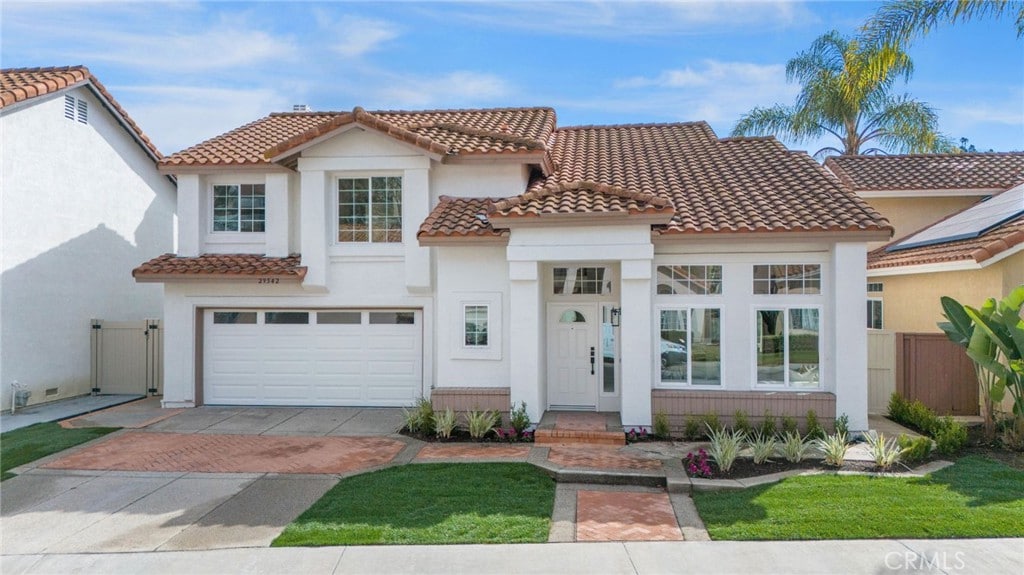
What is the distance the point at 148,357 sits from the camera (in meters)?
14.9

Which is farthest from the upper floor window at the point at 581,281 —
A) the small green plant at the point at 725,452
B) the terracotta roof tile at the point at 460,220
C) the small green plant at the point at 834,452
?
the small green plant at the point at 834,452

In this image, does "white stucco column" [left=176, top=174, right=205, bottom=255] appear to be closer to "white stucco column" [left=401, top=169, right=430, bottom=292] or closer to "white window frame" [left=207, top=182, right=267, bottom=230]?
"white window frame" [left=207, top=182, right=267, bottom=230]

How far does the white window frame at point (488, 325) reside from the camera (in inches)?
448

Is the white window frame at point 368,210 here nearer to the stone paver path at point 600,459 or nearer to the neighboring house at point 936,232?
the stone paver path at point 600,459

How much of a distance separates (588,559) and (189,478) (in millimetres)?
5940

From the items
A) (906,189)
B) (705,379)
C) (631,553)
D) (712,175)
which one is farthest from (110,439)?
(906,189)

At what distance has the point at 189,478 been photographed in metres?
8.55

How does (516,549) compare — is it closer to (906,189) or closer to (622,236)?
(622,236)

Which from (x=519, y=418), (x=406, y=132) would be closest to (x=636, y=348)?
(x=519, y=418)

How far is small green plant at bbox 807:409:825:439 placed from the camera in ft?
32.6

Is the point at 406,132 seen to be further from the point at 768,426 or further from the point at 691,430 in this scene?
the point at 768,426

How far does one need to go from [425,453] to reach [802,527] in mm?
5524

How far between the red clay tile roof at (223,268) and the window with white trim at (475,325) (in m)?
3.84

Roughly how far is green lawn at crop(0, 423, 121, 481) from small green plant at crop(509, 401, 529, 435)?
7542mm
